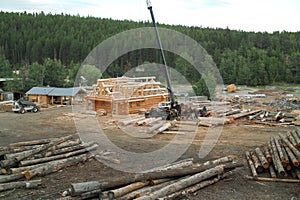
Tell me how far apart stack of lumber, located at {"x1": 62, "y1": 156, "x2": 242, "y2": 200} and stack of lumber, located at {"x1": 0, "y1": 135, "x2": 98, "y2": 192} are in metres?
2.08

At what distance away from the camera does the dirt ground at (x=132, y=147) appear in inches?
369

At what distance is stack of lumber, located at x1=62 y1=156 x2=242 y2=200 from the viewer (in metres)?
8.41

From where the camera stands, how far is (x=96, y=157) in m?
12.7

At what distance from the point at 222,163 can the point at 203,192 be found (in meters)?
2.16

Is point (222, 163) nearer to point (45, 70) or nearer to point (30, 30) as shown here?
point (45, 70)

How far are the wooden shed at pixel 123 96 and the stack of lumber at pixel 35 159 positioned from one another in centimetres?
1082

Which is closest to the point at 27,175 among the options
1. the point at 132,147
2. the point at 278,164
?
the point at 132,147

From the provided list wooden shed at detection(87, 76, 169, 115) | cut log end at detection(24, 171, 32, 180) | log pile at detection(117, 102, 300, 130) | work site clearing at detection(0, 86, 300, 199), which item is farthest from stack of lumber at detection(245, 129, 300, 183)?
wooden shed at detection(87, 76, 169, 115)

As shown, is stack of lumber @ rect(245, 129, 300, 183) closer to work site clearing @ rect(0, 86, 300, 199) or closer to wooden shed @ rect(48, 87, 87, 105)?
work site clearing @ rect(0, 86, 300, 199)

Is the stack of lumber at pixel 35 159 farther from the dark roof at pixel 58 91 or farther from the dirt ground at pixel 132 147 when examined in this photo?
the dark roof at pixel 58 91

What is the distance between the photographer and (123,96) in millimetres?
24969

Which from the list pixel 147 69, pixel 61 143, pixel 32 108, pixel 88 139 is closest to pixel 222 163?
pixel 61 143

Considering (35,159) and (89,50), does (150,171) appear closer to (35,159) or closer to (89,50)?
(35,159)

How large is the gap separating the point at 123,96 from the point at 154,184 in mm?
16053
